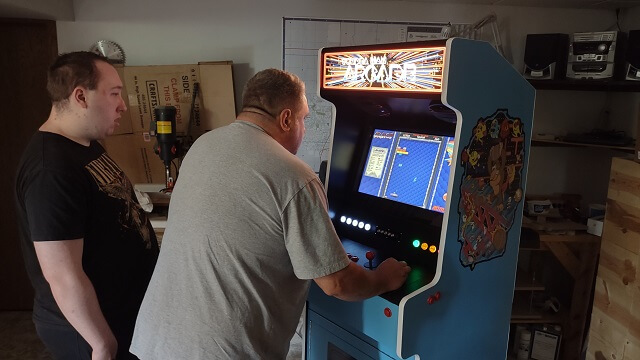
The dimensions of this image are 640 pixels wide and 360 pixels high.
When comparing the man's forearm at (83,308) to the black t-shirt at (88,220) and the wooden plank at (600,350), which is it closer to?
the black t-shirt at (88,220)

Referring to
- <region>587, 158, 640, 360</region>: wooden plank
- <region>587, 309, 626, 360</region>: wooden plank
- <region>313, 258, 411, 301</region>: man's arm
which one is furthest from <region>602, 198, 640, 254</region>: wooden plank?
<region>313, 258, 411, 301</region>: man's arm

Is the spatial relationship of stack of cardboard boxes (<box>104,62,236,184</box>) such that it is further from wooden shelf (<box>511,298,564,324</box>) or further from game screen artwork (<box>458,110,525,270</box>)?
wooden shelf (<box>511,298,564,324</box>)

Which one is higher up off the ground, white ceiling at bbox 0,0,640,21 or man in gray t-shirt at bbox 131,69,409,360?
white ceiling at bbox 0,0,640,21

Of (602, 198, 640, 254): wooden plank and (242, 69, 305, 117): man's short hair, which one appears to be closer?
(242, 69, 305, 117): man's short hair

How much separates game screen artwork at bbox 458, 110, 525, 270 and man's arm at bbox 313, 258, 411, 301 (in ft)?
0.70

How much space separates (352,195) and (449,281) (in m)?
0.57

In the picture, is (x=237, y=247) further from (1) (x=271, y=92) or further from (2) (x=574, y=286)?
(2) (x=574, y=286)

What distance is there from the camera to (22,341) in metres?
2.80

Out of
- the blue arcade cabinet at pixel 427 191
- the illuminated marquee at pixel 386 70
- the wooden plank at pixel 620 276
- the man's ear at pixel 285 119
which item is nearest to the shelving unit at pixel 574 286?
the wooden plank at pixel 620 276

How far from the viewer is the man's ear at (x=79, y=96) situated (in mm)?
1389

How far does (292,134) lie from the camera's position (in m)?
1.35

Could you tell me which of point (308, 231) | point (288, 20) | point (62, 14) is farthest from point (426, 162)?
point (62, 14)

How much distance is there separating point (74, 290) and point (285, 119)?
2.56 feet

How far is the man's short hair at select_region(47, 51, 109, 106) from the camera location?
1390 millimetres
